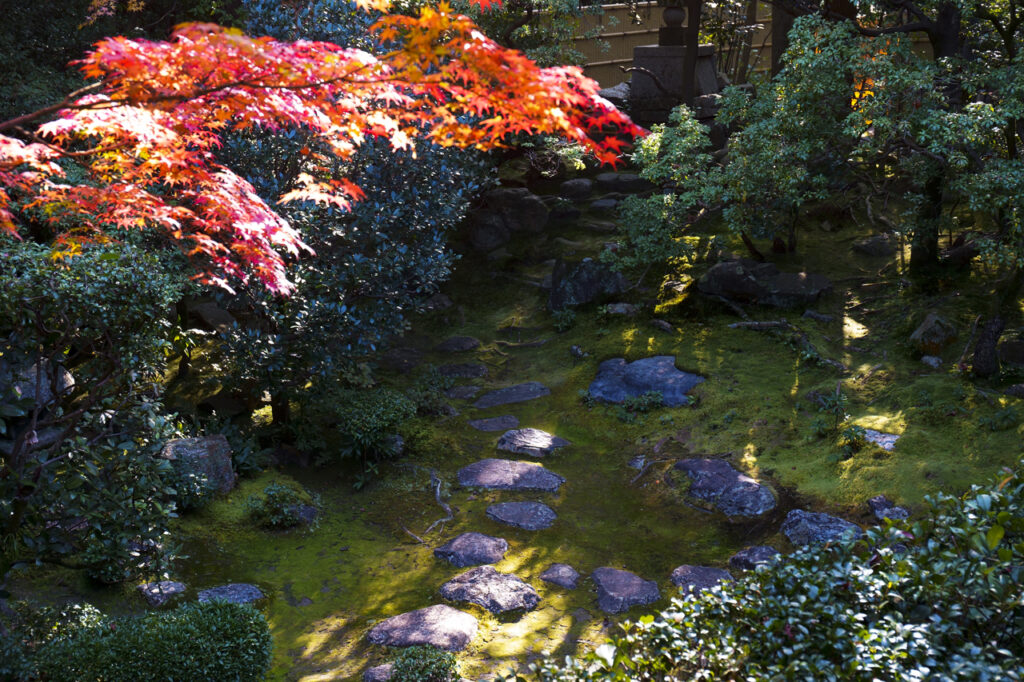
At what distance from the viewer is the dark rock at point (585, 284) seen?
12.7m

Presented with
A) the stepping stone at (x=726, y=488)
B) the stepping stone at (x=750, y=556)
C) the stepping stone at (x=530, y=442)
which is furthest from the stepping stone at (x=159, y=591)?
the stepping stone at (x=726, y=488)

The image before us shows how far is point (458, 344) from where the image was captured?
12516 mm

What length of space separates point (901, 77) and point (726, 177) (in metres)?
2.41

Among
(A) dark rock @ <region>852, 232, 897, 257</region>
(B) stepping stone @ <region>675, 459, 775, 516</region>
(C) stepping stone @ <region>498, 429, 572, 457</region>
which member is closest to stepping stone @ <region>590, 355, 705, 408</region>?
(C) stepping stone @ <region>498, 429, 572, 457</region>

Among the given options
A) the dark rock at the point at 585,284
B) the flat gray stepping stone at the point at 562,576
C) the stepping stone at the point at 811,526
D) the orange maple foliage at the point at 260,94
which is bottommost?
the flat gray stepping stone at the point at 562,576

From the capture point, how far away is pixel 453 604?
639 centimetres

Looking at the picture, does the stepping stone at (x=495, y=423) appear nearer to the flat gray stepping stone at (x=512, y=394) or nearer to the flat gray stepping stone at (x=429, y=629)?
the flat gray stepping stone at (x=512, y=394)

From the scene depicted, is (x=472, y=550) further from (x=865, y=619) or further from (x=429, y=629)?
(x=865, y=619)

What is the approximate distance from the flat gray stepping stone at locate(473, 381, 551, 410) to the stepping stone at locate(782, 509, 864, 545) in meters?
4.17

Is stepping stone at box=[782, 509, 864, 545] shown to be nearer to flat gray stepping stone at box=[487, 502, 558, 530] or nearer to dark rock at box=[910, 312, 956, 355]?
flat gray stepping stone at box=[487, 502, 558, 530]

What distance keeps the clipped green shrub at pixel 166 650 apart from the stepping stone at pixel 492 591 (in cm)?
181

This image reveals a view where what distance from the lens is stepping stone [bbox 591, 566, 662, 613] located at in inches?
250

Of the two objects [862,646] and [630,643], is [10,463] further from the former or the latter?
[862,646]

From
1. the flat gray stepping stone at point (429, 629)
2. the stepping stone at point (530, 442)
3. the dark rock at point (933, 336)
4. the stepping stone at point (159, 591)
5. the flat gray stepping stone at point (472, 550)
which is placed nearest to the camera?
the flat gray stepping stone at point (429, 629)
